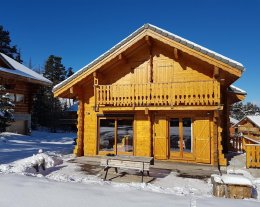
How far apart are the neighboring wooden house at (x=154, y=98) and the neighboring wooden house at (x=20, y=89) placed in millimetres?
13737

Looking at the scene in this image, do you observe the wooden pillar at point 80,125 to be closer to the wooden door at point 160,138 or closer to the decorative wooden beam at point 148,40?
the wooden door at point 160,138

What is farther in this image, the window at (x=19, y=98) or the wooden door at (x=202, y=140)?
the window at (x=19, y=98)

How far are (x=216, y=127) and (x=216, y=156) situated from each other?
1453 mm

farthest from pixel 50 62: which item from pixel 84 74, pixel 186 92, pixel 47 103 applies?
pixel 186 92

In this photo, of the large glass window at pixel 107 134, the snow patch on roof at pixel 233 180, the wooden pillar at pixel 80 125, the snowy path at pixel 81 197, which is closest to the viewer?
the snowy path at pixel 81 197

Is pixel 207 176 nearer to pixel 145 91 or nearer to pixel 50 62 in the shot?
pixel 145 91

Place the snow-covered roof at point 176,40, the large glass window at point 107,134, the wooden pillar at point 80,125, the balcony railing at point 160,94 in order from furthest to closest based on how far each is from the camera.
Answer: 1. the wooden pillar at point 80,125
2. the large glass window at point 107,134
3. the balcony railing at point 160,94
4. the snow-covered roof at point 176,40

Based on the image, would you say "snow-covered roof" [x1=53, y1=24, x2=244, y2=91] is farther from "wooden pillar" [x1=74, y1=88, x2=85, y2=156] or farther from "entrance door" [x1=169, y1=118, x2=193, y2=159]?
"entrance door" [x1=169, y1=118, x2=193, y2=159]

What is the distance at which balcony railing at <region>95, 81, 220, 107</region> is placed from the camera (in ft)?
42.4

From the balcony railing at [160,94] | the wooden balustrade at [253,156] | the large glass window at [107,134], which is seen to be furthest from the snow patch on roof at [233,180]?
the large glass window at [107,134]

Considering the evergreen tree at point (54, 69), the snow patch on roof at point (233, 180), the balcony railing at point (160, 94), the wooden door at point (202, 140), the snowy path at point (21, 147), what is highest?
the evergreen tree at point (54, 69)

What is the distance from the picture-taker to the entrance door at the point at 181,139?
45.3 ft

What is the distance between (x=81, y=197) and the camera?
5832mm

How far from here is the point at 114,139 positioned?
Answer: 1524cm
